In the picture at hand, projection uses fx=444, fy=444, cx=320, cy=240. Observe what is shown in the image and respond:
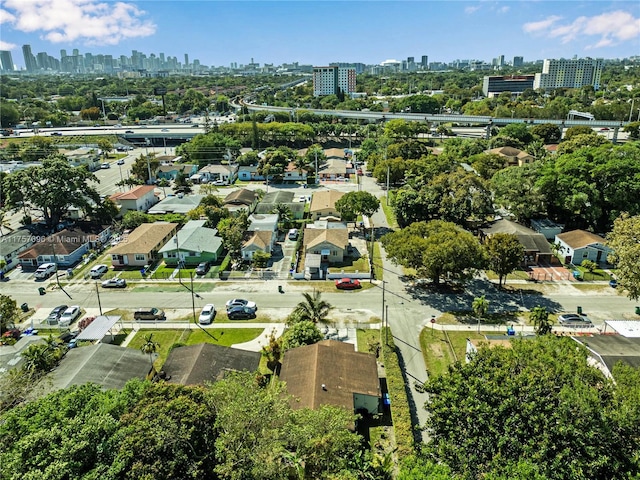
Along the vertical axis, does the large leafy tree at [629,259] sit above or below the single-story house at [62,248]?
above

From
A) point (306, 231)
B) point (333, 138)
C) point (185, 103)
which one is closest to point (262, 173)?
point (306, 231)

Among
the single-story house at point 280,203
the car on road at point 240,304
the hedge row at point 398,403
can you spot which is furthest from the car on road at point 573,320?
the single-story house at point 280,203

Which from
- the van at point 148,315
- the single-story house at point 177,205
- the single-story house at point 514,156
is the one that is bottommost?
the van at point 148,315

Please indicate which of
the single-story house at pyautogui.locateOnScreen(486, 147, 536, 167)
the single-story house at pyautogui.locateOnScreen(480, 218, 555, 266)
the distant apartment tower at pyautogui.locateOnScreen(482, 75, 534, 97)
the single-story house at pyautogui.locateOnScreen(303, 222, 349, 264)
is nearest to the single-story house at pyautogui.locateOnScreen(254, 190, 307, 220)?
the single-story house at pyautogui.locateOnScreen(303, 222, 349, 264)

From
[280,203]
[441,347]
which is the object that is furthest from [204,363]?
[280,203]

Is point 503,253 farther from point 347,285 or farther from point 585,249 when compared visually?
point 347,285

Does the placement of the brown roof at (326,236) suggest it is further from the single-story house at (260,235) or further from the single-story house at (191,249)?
the single-story house at (191,249)

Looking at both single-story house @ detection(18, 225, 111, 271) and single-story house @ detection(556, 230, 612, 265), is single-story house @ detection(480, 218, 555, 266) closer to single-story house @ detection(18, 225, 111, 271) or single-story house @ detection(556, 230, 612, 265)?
single-story house @ detection(556, 230, 612, 265)

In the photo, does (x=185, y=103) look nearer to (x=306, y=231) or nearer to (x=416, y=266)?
(x=306, y=231)
